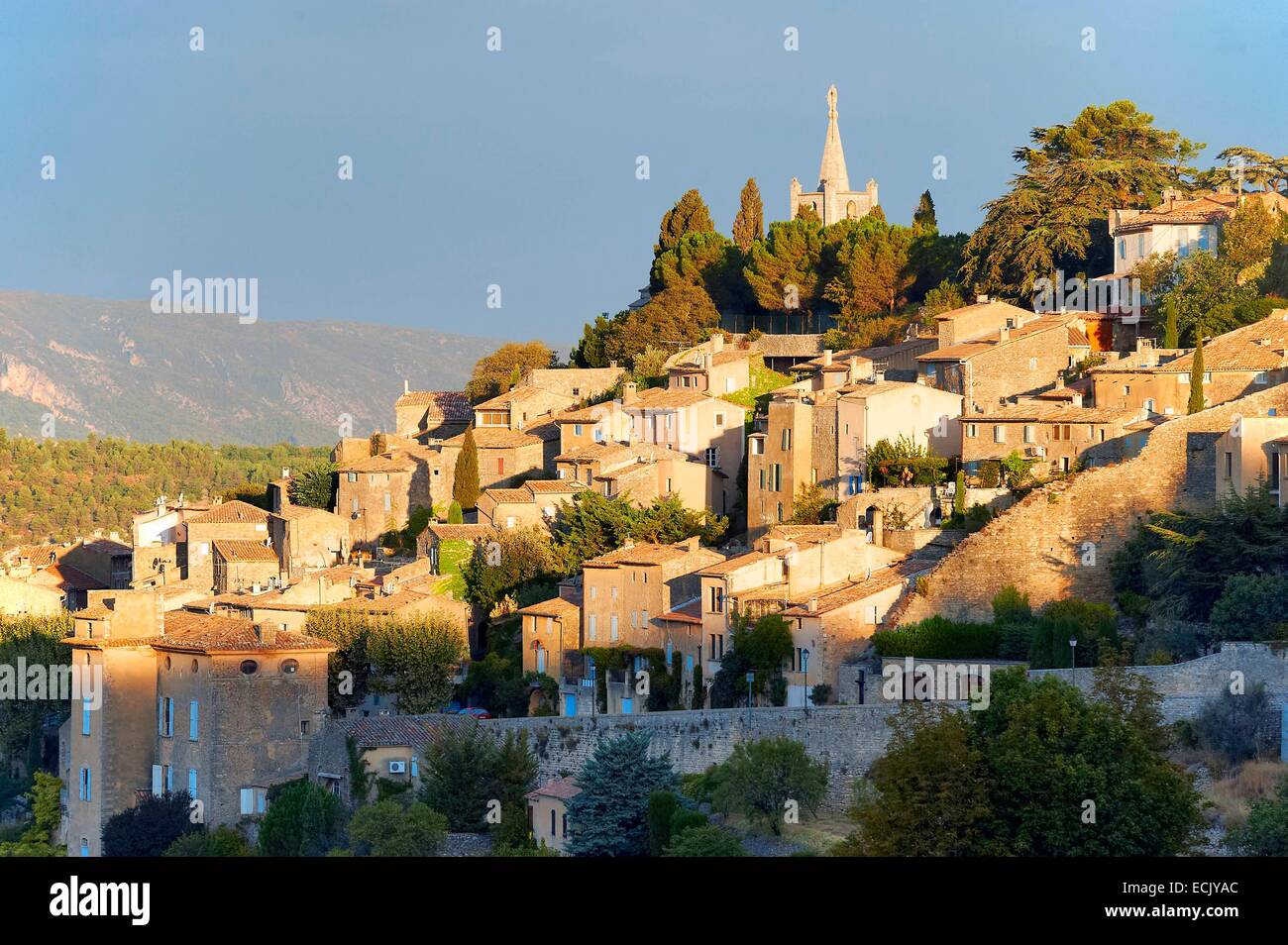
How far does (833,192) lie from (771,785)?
2601 inches

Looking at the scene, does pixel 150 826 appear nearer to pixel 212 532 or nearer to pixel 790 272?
pixel 212 532

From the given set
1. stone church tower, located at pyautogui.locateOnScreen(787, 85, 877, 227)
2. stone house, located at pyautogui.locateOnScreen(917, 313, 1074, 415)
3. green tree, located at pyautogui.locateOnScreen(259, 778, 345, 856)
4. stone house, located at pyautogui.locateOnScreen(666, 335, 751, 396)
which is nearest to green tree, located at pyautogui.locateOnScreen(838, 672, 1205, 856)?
green tree, located at pyautogui.locateOnScreen(259, 778, 345, 856)

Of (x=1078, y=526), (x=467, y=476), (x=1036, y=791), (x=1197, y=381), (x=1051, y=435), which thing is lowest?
(x=1036, y=791)

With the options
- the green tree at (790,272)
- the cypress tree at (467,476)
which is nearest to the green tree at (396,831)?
the cypress tree at (467,476)

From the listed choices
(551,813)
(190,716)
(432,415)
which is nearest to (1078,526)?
(551,813)

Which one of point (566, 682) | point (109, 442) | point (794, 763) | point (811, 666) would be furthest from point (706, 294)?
point (109, 442)

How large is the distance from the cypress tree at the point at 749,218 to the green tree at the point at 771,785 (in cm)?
3967

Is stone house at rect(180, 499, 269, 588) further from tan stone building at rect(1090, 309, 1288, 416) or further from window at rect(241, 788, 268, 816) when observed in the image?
tan stone building at rect(1090, 309, 1288, 416)

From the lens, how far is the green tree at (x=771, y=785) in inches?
1393

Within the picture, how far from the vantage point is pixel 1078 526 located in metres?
41.8

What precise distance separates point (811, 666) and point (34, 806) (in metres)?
16.0

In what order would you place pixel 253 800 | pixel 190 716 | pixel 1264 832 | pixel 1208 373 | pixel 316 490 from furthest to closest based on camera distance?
1. pixel 316 490
2. pixel 1208 373
3. pixel 190 716
4. pixel 253 800
5. pixel 1264 832

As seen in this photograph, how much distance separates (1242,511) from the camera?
3897 cm
